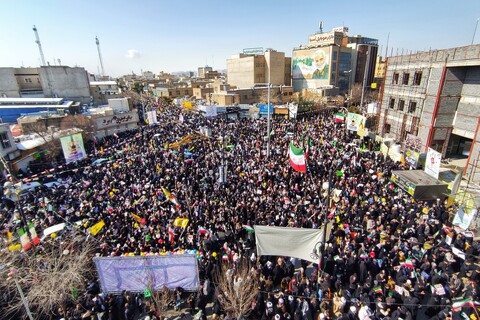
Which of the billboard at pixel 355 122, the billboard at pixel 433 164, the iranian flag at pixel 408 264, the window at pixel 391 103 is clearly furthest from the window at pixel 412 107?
the iranian flag at pixel 408 264

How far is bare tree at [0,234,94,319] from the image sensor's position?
26.7ft

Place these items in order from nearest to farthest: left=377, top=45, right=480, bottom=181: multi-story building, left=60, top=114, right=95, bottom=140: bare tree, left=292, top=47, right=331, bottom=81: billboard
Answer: left=377, top=45, right=480, bottom=181: multi-story building < left=60, top=114, right=95, bottom=140: bare tree < left=292, top=47, right=331, bottom=81: billboard

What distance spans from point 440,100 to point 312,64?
53.5 m

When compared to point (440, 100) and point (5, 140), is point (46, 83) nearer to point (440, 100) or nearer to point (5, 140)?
point (5, 140)

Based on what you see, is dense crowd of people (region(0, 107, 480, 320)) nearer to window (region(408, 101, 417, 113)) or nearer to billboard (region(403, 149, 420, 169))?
billboard (region(403, 149, 420, 169))

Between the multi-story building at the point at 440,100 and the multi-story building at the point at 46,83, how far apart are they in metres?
51.0

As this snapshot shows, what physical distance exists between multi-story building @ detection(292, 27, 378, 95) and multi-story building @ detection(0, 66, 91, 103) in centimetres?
4763

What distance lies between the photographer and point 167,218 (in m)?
12.8

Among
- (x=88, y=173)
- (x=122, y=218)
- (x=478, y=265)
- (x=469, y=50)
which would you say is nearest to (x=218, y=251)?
(x=122, y=218)

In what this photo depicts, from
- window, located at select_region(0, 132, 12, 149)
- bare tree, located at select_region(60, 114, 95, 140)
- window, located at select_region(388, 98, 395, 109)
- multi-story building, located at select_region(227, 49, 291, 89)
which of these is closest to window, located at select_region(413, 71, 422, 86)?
window, located at select_region(388, 98, 395, 109)

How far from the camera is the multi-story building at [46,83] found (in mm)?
46688

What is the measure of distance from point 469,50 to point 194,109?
41905 mm

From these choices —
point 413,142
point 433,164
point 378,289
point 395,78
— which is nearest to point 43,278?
point 378,289

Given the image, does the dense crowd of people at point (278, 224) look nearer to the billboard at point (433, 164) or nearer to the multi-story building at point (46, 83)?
the billboard at point (433, 164)
